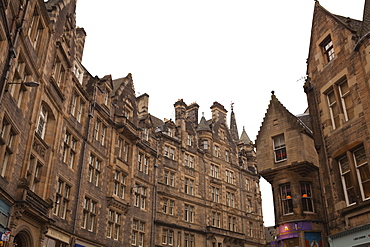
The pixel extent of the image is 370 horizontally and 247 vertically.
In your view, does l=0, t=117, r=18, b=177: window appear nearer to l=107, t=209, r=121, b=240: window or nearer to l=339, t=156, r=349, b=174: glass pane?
l=107, t=209, r=121, b=240: window

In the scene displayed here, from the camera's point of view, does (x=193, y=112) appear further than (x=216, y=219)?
Yes

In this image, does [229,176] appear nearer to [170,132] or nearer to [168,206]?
[170,132]

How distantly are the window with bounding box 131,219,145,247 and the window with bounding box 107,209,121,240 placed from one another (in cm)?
208

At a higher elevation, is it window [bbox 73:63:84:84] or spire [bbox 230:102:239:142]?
spire [bbox 230:102:239:142]

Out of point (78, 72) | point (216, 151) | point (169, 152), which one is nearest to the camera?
point (78, 72)

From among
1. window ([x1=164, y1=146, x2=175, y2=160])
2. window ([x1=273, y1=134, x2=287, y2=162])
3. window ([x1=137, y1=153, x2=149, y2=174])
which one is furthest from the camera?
window ([x1=164, y1=146, x2=175, y2=160])

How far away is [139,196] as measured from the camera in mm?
30984

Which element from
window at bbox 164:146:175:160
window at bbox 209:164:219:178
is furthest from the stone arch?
window at bbox 209:164:219:178

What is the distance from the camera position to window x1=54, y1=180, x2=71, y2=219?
21219 millimetres

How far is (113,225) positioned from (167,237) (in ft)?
24.5

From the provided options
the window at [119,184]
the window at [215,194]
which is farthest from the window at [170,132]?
the window at [119,184]

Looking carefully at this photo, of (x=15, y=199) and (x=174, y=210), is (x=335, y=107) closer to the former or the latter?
(x=15, y=199)

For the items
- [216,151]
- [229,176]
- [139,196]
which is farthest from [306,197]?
[229,176]

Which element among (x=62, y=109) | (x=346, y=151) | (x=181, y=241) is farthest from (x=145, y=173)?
(x=346, y=151)
